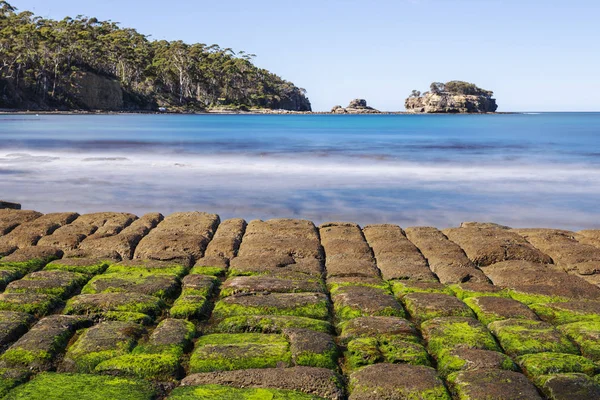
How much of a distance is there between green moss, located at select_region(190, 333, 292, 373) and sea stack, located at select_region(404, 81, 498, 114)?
6185 inches

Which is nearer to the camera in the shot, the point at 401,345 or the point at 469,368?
the point at 469,368

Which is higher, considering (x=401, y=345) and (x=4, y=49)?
(x=4, y=49)

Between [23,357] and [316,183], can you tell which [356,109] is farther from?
[23,357]

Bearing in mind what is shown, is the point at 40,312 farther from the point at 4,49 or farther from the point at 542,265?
the point at 4,49

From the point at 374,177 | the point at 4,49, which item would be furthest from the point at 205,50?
the point at 374,177

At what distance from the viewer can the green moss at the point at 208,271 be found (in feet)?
19.6

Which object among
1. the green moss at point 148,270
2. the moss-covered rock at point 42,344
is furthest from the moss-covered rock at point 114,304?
the green moss at point 148,270

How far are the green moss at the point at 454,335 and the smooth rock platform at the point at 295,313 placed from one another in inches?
0.6

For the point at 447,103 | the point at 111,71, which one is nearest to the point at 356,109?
the point at 447,103

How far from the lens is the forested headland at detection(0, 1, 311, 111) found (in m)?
87.5

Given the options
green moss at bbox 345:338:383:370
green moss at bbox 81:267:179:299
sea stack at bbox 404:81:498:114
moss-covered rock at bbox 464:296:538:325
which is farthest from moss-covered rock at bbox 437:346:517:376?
sea stack at bbox 404:81:498:114

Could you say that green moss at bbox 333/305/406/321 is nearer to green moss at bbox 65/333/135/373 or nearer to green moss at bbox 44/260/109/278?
green moss at bbox 65/333/135/373

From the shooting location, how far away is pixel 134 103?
104750 millimetres

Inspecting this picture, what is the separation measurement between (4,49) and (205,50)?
47894 millimetres
